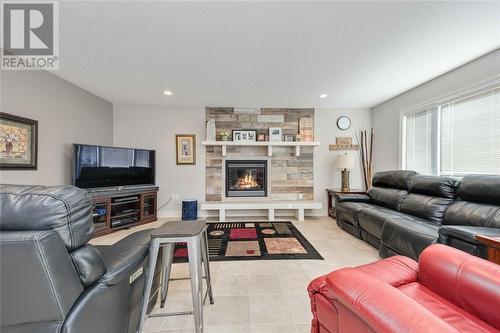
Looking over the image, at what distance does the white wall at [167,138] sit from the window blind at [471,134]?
161 inches

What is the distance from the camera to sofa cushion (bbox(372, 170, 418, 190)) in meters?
3.02

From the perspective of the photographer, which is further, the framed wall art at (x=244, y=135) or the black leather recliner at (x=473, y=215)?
the framed wall art at (x=244, y=135)

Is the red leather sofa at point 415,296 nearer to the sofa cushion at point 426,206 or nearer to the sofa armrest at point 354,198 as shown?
the sofa cushion at point 426,206

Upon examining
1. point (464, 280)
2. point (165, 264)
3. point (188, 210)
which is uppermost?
point (464, 280)

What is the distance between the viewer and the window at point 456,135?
2.42 m

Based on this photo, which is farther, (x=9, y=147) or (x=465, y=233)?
(x=9, y=147)

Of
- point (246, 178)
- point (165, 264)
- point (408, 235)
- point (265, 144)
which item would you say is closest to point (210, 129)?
point (265, 144)

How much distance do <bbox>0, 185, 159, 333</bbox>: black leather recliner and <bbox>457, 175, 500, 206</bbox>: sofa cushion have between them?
3.21 metres

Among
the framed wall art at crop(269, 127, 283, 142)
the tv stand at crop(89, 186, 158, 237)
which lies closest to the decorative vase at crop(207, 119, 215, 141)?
the framed wall art at crop(269, 127, 283, 142)

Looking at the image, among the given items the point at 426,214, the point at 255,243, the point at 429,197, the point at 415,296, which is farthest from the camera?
the point at 255,243

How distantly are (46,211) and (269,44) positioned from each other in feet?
7.23

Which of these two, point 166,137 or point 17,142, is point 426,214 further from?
point 17,142

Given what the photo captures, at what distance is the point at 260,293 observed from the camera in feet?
6.06

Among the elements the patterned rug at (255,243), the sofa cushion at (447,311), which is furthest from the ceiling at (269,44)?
the patterned rug at (255,243)
